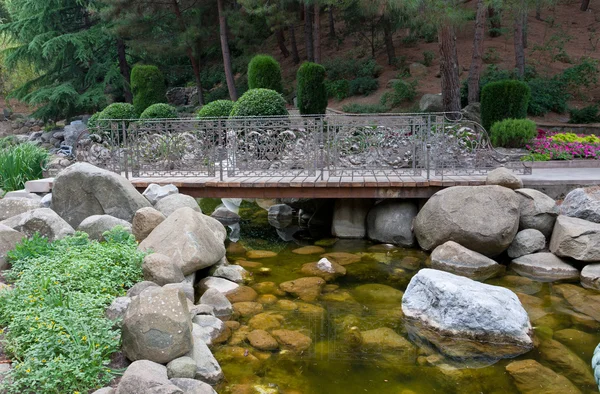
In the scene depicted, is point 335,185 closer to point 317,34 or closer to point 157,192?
point 157,192

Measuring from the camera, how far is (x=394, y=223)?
9.01 metres

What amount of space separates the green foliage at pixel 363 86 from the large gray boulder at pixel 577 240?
1460 centimetres

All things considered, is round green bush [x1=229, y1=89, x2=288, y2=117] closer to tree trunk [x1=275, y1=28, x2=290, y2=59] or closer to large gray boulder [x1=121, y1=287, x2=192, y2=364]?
large gray boulder [x1=121, y1=287, x2=192, y2=364]

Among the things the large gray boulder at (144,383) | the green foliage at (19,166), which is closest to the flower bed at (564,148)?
the large gray boulder at (144,383)

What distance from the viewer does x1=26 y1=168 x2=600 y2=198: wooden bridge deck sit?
8727mm

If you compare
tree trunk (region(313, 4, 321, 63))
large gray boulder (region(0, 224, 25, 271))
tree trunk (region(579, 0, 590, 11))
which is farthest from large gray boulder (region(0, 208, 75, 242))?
tree trunk (region(579, 0, 590, 11))

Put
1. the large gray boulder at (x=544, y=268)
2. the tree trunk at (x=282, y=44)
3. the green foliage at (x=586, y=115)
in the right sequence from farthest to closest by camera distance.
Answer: the tree trunk at (x=282, y=44)
the green foliage at (x=586, y=115)
the large gray boulder at (x=544, y=268)

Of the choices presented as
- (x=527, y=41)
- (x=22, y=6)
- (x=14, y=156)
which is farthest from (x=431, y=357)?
(x=22, y=6)

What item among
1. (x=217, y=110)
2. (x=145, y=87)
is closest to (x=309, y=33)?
(x=145, y=87)

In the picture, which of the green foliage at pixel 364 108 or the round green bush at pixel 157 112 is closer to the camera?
the round green bush at pixel 157 112

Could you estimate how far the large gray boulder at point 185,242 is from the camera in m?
6.38

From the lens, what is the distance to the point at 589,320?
5773mm

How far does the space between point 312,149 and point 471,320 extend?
4980 millimetres

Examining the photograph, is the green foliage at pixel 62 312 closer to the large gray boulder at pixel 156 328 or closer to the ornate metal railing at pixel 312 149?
the large gray boulder at pixel 156 328
